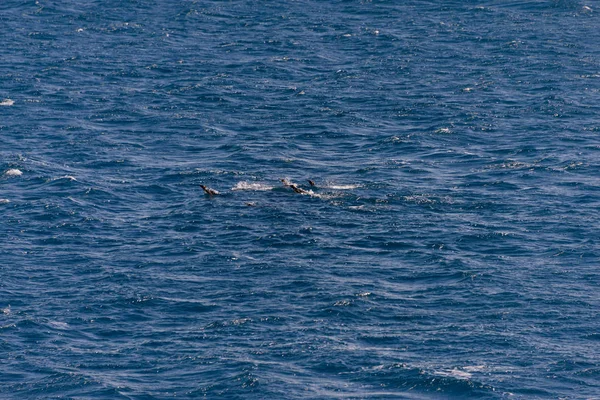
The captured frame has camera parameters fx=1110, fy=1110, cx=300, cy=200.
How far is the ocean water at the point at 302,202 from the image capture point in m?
79.0

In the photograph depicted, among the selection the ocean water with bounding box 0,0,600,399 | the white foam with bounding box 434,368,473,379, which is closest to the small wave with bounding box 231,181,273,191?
the ocean water with bounding box 0,0,600,399

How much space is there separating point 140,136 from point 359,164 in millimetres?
27338

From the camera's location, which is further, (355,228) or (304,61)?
(304,61)

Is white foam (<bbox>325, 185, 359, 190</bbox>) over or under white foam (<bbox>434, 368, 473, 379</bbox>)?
over

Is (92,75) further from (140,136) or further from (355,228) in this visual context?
(355,228)

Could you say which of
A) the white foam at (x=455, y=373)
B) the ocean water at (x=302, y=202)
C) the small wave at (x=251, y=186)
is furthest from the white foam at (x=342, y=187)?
the white foam at (x=455, y=373)

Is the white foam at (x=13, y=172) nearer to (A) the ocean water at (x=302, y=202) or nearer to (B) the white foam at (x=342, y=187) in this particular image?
(A) the ocean water at (x=302, y=202)

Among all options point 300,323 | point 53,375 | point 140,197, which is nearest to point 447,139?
point 140,197

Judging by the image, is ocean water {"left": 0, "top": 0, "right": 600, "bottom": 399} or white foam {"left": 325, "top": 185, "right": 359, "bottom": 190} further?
white foam {"left": 325, "top": 185, "right": 359, "bottom": 190}

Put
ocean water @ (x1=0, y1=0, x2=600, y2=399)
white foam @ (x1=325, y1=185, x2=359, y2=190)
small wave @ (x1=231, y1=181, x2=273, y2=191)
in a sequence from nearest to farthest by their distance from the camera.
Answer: ocean water @ (x1=0, y1=0, x2=600, y2=399) → white foam @ (x1=325, y1=185, x2=359, y2=190) → small wave @ (x1=231, y1=181, x2=273, y2=191)

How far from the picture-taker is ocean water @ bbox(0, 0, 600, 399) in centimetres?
7900

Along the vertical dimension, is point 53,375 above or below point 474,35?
below

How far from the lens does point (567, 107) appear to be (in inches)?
5246

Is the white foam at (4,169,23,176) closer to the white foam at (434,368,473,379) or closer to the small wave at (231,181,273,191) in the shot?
the small wave at (231,181,273,191)
